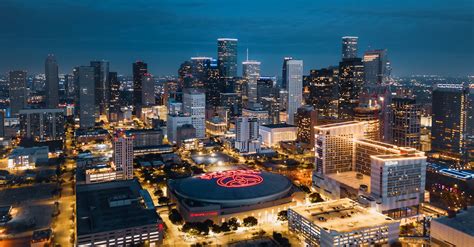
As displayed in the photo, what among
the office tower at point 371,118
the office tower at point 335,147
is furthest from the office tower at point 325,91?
the office tower at point 335,147

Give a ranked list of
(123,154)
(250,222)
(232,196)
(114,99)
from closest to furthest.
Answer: (250,222) < (232,196) < (123,154) < (114,99)

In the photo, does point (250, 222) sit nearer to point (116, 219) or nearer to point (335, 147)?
point (116, 219)

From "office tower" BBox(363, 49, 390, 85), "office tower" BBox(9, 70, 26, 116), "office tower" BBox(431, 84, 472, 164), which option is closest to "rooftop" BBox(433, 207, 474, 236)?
"office tower" BBox(431, 84, 472, 164)

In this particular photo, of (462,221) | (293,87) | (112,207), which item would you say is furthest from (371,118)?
(293,87)

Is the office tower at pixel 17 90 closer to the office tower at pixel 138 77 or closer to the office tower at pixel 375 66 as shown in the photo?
the office tower at pixel 138 77

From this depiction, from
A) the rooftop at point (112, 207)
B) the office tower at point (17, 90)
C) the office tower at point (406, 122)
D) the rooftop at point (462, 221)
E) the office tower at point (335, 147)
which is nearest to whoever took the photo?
the rooftop at point (462, 221)

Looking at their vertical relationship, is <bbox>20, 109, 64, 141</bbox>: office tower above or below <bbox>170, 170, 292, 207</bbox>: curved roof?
above

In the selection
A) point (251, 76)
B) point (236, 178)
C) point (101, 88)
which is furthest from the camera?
point (251, 76)

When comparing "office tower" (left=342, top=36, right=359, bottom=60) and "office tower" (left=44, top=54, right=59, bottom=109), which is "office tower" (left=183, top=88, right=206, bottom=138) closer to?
"office tower" (left=44, top=54, right=59, bottom=109)
